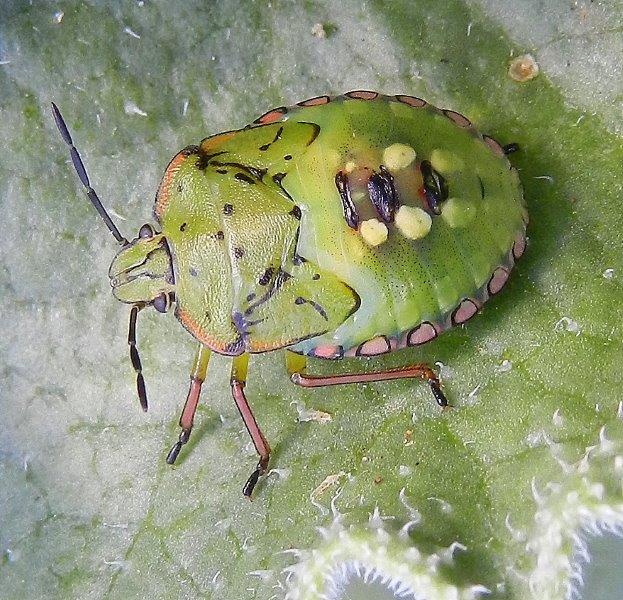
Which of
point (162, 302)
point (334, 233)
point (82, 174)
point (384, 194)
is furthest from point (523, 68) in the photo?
point (82, 174)

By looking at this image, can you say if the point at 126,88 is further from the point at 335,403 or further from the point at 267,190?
the point at 335,403

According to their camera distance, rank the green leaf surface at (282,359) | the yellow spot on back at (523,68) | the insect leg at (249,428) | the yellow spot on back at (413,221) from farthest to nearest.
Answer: the insect leg at (249,428)
the yellow spot on back at (523,68)
the green leaf surface at (282,359)
the yellow spot on back at (413,221)

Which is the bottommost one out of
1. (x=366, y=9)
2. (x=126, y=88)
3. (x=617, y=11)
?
(x=126, y=88)

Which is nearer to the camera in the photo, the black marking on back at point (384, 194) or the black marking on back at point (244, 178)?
the black marking on back at point (384, 194)

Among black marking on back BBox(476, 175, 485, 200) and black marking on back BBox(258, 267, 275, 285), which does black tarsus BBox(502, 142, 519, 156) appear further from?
black marking on back BBox(258, 267, 275, 285)

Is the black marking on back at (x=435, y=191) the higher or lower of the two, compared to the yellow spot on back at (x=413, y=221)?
higher

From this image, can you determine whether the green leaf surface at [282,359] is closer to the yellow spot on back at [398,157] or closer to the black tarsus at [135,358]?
the black tarsus at [135,358]

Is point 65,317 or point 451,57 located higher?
point 451,57

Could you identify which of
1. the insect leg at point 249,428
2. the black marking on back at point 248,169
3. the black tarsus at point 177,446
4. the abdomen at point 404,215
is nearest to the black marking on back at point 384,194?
the abdomen at point 404,215

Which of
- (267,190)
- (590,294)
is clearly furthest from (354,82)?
(590,294)
